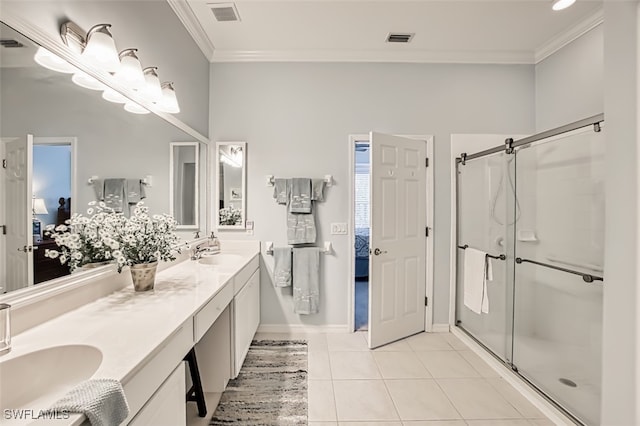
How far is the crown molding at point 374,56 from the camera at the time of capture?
2969 mm

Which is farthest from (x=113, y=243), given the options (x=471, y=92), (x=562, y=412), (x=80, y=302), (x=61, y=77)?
A: (x=471, y=92)

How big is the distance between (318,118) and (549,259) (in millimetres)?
2302

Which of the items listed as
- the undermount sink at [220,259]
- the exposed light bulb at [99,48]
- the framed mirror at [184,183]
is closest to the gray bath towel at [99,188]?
the exposed light bulb at [99,48]

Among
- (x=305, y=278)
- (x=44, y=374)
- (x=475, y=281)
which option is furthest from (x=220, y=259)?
(x=475, y=281)

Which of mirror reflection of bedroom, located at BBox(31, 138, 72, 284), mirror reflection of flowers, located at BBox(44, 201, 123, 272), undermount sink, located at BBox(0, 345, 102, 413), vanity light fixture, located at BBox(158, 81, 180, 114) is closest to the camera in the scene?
undermount sink, located at BBox(0, 345, 102, 413)

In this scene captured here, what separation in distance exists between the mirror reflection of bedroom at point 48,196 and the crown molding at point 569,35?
379 centimetres

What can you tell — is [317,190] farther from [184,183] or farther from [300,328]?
[300,328]

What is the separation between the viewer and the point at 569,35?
2.66m

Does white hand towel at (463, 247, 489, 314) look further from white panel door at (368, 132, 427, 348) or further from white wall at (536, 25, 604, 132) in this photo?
white wall at (536, 25, 604, 132)

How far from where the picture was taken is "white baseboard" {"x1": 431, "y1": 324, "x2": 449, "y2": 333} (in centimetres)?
311

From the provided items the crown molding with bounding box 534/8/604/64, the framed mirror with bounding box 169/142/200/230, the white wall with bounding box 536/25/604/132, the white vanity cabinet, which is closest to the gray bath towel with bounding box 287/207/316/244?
the white vanity cabinet

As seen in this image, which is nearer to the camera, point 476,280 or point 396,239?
point 476,280

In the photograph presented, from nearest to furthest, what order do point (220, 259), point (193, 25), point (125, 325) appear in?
point (125, 325) → point (193, 25) → point (220, 259)

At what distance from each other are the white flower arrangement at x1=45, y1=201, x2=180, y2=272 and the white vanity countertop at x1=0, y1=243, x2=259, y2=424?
19cm
